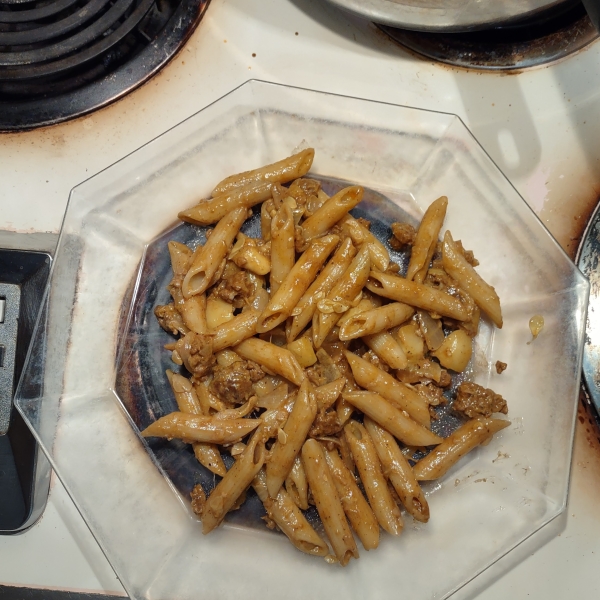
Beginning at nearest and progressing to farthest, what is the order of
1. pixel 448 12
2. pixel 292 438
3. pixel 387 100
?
pixel 292 438
pixel 448 12
pixel 387 100

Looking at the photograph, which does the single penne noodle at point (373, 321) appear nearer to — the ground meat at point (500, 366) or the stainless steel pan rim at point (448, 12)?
the ground meat at point (500, 366)

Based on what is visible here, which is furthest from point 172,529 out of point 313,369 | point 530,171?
point 530,171

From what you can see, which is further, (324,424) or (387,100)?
(387,100)

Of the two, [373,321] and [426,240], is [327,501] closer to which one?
[373,321]

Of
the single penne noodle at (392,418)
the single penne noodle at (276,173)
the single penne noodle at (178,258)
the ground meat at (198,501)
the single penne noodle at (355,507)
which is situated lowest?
the single penne noodle at (355,507)

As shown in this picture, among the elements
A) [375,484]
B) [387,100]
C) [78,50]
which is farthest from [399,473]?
[78,50]

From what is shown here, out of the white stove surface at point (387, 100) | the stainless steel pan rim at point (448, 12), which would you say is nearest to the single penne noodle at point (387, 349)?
the white stove surface at point (387, 100)
